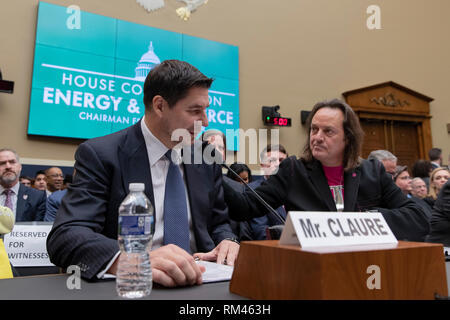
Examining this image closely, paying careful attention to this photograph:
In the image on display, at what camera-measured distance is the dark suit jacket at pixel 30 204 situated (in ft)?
10.4

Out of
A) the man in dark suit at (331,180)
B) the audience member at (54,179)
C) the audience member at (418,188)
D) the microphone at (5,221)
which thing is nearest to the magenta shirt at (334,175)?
the man in dark suit at (331,180)

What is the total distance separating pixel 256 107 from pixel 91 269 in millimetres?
4837

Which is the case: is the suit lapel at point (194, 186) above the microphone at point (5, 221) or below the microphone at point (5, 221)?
above

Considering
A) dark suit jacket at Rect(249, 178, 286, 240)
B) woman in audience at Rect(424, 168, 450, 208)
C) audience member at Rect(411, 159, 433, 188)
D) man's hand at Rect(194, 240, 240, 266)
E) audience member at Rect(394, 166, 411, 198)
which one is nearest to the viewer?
man's hand at Rect(194, 240, 240, 266)

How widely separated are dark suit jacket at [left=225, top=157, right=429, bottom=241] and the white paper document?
0.49 metres

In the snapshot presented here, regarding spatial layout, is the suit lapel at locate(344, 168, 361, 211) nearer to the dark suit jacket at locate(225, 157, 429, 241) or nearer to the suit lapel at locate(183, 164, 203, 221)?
the dark suit jacket at locate(225, 157, 429, 241)

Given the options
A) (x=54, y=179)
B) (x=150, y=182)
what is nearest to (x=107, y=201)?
(x=150, y=182)

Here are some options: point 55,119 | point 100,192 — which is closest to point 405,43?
point 55,119

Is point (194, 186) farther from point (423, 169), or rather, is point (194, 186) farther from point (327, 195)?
point (423, 169)

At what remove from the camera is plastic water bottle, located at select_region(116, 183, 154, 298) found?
1.98ft

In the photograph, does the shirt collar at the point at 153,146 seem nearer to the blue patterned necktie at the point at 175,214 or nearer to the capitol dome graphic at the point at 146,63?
the blue patterned necktie at the point at 175,214

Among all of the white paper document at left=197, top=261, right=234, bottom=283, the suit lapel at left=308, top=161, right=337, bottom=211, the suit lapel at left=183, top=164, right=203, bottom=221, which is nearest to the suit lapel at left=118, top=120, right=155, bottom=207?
the suit lapel at left=183, top=164, right=203, bottom=221

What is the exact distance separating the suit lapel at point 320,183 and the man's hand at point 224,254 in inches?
21.4

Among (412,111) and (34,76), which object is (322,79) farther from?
(34,76)
